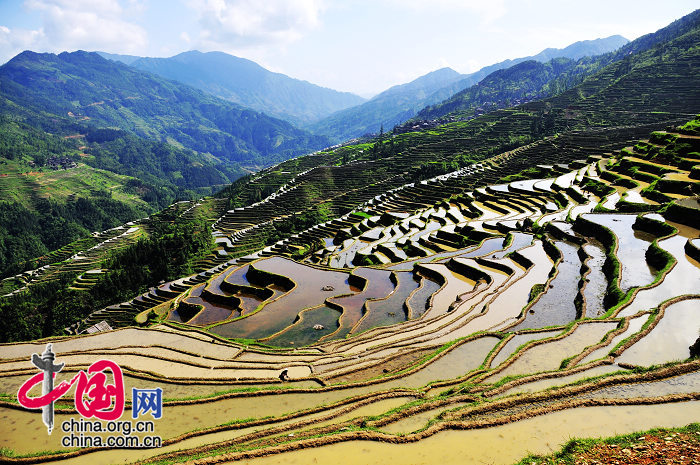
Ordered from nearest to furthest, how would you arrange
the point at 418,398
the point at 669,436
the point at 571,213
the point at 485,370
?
the point at 669,436 → the point at 418,398 → the point at 485,370 → the point at 571,213

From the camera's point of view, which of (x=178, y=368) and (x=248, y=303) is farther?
(x=248, y=303)

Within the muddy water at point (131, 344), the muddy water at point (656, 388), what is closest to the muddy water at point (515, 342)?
the muddy water at point (656, 388)

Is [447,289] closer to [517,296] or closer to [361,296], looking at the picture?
[517,296]

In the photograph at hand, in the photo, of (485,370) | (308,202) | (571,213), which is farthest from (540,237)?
(308,202)

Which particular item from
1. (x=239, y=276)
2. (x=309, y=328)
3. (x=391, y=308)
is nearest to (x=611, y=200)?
(x=391, y=308)

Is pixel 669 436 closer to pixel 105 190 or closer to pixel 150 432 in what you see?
pixel 150 432
